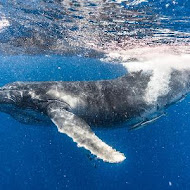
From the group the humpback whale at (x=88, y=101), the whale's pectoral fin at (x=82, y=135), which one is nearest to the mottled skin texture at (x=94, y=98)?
the humpback whale at (x=88, y=101)

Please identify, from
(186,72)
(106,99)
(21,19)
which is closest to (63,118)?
(106,99)

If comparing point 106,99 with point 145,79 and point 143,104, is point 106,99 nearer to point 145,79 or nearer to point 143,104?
point 143,104

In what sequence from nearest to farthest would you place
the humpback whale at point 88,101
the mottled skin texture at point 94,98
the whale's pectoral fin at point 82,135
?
the whale's pectoral fin at point 82,135
the humpback whale at point 88,101
the mottled skin texture at point 94,98

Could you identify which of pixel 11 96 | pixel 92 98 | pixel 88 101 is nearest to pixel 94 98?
pixel 92 98

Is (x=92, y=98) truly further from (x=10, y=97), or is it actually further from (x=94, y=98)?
(x=10, y=97)

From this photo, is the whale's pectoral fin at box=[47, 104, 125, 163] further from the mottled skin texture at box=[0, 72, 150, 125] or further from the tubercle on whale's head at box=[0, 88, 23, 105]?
the tubercle on whale's head at box=[0, 88, 23, 105]

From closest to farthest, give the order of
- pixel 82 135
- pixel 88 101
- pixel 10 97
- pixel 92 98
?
pixel 82 135 < pixel 10 97 < pixel 88 101 < pixel 92 98

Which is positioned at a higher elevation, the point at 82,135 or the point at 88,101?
the point at 82,135

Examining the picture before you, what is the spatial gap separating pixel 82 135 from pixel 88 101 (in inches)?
120

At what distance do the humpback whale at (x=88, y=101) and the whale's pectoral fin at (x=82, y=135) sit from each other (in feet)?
0.11

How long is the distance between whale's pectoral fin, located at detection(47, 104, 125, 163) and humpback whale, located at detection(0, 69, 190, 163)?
0.11ft

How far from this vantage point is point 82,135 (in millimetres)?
6641

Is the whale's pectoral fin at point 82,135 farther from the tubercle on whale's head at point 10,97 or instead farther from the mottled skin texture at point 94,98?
the tubercle on whale's head at point 10,97

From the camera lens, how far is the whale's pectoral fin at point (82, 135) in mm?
5875
